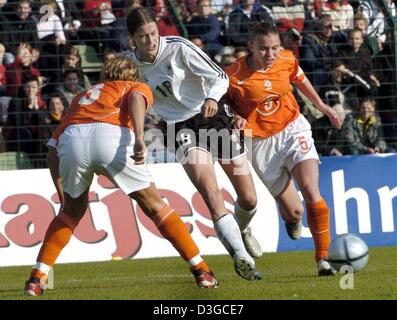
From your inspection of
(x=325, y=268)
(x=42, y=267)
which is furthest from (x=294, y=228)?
(x=42, y=267)

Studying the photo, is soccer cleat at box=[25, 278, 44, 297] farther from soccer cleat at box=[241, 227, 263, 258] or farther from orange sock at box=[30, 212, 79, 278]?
soccer cleat at box=[241, 227, 263, 258]

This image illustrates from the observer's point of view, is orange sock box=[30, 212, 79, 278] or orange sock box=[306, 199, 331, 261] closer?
orange sock box=[30, 212, 79, 278]

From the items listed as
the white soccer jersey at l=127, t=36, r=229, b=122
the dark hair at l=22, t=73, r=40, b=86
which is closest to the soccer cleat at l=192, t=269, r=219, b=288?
the white soccer jersey at l=127, t=36, r=229, b=122

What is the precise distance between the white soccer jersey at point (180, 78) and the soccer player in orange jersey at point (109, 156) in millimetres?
884

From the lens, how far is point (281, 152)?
32.8ft

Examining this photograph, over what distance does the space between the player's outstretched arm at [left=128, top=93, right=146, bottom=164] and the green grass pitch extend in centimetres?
113

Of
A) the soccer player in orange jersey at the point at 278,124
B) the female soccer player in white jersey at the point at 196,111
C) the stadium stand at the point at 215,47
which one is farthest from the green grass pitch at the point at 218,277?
the stadium stand at the point at 215,47

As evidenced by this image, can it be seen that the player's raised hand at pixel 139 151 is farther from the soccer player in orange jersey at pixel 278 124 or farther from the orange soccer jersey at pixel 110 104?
the soccer player in orange jersey at pixel 278 124

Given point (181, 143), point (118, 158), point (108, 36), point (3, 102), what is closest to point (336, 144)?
point (108, 36)

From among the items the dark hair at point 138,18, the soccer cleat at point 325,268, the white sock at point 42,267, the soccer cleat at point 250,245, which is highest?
the dark hair at point 138,18

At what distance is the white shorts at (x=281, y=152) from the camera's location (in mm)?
9766

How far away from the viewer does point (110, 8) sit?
1616cm

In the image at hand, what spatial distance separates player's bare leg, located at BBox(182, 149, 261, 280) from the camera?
8852mm
